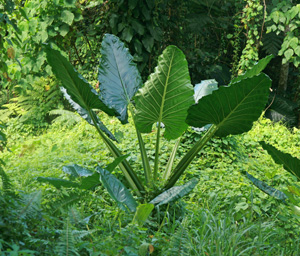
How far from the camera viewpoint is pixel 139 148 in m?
3.84

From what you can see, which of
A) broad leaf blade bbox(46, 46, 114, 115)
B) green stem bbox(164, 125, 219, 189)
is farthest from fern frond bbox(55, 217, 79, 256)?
green stem bbox(164, 125, 219, 189)

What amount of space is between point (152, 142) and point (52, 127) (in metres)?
2.42

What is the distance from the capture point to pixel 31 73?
653cm

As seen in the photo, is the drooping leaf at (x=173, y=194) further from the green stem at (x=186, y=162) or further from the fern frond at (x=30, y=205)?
the fern frond at (x=30, y=205)

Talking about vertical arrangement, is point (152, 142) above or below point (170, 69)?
below

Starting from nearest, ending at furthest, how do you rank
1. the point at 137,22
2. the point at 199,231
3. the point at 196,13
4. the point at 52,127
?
the point at 199,231 → the point at 137,22 → the point at 52,127 → the point at 196,13

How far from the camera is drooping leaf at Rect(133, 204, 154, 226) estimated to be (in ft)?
8.11

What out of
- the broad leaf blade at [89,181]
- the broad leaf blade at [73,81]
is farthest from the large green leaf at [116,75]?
the broad leaf blade at [89,181]

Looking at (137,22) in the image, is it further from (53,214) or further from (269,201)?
(53,214)

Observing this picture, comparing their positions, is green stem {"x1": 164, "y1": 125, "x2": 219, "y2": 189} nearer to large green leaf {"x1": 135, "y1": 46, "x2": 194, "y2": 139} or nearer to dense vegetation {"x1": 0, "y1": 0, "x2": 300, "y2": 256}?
dense vegetation {"x1": 0, "y1": 0, "x2": 300, "y2": 256}

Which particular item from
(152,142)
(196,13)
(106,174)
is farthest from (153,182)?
(196,13)

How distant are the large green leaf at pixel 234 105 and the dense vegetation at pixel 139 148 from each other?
0.03 feet

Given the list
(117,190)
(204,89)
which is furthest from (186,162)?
(204,89)

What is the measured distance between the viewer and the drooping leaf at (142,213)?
8.11ft
